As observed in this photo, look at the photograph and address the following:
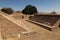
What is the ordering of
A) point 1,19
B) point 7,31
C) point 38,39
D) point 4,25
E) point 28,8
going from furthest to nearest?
point 28,8 < point 1,19 < point 4,25 < point 7,31 < point 38,39

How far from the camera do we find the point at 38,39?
28.5 feet

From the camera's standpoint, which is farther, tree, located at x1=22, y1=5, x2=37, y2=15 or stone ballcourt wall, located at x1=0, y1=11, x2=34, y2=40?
tree, located at x1=22, y1=5, x2=37, y2=15

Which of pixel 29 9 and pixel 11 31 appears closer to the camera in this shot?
pixel 11 31

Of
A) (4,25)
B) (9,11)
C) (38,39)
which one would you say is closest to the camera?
(38,39)

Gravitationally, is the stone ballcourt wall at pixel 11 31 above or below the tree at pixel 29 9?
below

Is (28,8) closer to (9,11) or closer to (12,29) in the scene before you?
(9,11)

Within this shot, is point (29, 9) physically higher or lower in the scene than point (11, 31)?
higher

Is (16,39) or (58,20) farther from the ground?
(58,20)

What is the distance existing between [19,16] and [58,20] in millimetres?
12698

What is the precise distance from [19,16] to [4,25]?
13047 millimetres

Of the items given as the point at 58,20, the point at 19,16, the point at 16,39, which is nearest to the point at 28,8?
the point at 19,16

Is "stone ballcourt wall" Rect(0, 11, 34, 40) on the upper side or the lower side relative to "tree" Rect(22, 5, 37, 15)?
lower

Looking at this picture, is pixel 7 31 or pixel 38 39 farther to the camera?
pixel 7 31

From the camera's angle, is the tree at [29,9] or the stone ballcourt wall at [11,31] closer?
the stone ballcourt wall at [11,31]
